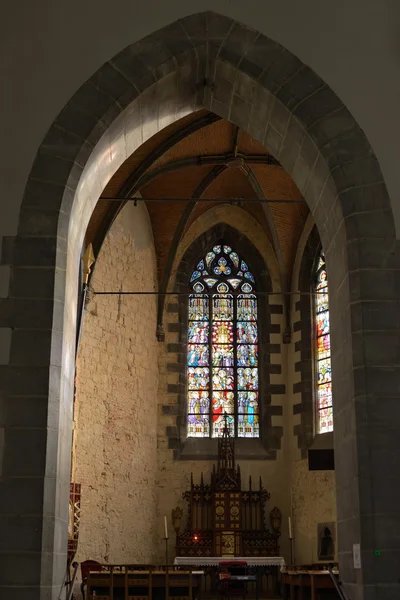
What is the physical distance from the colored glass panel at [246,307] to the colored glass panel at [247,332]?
0.10 meters

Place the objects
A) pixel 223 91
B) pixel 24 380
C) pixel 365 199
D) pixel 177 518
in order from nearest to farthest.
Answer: pixel 24 380
pixel 365 199
pixel 223 91
pixel 177 518

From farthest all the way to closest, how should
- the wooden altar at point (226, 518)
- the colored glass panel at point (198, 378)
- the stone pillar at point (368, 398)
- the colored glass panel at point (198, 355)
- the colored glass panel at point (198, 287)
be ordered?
1. the colored glass panel at point (198, 287)
2. the colored glass panel at point (198, 355)
3. the colored glass panel at point (198, 378)
4. the wooden altar at point (226, 518)
5. the stone pillar at point (368, 398)

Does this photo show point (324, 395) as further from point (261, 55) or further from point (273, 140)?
point (261, 55)

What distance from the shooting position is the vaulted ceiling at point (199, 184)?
13.2 meters

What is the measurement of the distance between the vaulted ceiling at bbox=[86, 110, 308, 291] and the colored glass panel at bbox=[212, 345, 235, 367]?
5.34ft

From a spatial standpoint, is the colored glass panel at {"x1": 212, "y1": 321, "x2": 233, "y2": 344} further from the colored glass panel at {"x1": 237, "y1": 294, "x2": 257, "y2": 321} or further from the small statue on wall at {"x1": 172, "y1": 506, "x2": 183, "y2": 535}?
the small statue on wall at {"x1": 172, "y1": 506, "x2": 183, "y2": 535}

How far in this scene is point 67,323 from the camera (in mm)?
6996

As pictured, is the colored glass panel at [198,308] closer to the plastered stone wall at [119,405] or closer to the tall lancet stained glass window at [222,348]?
the tall lancet stained glass window at [222,348]

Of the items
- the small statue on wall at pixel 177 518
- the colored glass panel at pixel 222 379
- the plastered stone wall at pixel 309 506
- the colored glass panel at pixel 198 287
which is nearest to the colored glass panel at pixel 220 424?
the colored glass panel at pixel 222 379

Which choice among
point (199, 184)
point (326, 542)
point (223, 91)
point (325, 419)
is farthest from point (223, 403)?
point (223, 91)

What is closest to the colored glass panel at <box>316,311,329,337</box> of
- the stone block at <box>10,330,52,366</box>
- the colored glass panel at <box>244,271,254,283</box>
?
the colored glass panel at <box>244,271,254,283</box>

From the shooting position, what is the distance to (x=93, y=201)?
7879 mm

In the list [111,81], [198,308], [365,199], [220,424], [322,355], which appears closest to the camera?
[365,199]

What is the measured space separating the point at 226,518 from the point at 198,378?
272 cm
